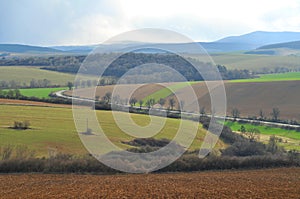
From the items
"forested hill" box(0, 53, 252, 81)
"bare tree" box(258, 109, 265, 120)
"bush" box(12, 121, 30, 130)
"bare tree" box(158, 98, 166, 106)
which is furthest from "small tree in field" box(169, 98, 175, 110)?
"bush" box(12, 121, 30, 130)

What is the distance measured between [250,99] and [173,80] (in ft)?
54.2

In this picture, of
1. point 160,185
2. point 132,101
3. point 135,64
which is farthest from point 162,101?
point 160,185

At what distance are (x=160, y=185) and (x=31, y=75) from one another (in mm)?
98302

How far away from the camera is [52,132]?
122 ft

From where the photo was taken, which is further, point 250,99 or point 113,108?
point 250,99

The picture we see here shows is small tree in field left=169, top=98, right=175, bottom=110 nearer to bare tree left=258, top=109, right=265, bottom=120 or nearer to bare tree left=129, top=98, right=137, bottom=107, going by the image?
bare tree left=129, top=98, right=137, bottom=107

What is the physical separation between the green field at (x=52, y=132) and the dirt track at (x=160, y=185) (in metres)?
8.77

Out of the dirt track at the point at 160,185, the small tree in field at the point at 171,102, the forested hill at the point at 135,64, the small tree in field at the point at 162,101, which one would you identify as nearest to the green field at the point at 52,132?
the dirt track at the point at 160,185

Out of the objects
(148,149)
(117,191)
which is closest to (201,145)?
(148,149)

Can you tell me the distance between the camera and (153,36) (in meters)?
23.8

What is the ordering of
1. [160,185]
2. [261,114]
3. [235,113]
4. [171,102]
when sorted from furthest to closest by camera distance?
[171,102] < [235,113] < [261,114] < [160,185]

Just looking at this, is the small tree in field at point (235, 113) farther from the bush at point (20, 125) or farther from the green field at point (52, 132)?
the bush at point (20, 125)

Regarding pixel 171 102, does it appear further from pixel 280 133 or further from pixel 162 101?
pixel 280 133

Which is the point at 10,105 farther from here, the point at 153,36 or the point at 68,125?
the point at 153,36
